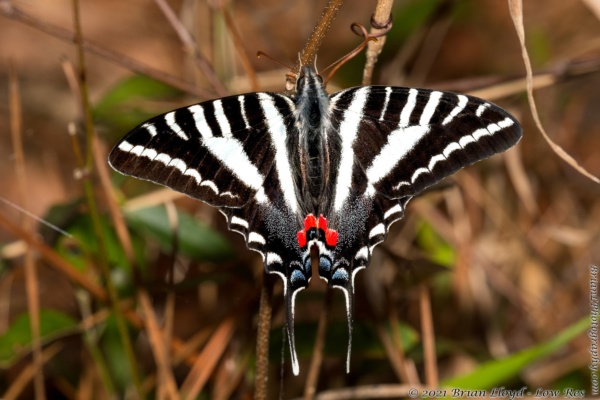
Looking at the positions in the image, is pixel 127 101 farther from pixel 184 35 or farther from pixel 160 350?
pixel 160 350

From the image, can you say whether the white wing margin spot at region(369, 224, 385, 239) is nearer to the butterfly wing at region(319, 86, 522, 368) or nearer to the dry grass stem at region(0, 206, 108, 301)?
the butterfly wing at region(319, 86, 522, 368)

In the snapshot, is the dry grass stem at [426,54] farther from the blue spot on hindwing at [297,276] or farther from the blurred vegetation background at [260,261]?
the blue spot on hindwing at [297,276]

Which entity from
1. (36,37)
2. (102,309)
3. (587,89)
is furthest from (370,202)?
(36,37)

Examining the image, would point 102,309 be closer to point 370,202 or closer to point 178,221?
point 178,221

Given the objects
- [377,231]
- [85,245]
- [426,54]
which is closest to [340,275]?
[377,231]

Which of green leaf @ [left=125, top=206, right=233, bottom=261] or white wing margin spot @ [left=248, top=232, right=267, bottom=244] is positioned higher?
green leaf @ [left=125, top=206, right=233, bottom=261]

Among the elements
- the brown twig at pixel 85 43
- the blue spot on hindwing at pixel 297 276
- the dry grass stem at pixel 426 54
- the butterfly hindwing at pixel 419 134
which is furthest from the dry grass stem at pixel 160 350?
the dry grass stem at pixel 426 54

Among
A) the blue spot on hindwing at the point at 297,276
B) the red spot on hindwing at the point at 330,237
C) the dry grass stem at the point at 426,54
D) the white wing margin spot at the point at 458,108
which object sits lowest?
the blue spot on hindwing at the point at 297,276

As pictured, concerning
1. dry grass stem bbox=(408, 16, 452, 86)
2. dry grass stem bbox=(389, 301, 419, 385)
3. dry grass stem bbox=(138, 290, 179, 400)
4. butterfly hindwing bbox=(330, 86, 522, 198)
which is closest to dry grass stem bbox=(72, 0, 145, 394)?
dry grass stem bbox=(138, 290, 179, 400)
